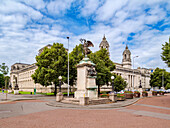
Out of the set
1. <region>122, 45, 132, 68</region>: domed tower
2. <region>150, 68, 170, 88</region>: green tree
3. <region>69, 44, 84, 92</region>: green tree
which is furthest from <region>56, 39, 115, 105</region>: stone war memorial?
<region>122, 45, 132, 68</region>: domed tower

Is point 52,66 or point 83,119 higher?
point 52,66

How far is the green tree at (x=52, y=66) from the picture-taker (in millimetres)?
34188

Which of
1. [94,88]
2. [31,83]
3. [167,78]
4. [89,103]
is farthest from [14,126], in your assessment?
[167,78]

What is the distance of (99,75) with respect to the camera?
36.5 m

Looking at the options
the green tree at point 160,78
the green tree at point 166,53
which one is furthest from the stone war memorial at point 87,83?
the green tree at point 160,78

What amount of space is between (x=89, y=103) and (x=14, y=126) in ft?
33.1

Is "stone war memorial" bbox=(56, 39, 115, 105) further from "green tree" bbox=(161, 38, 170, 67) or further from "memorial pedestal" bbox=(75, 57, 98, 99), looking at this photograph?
"green tree" bbox=(161, 38, 170, 67)

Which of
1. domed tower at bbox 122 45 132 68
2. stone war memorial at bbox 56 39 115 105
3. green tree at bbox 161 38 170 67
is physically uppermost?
domed tower at bbox 122 45 132 68

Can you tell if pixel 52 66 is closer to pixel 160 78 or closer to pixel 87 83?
pixel 87 83

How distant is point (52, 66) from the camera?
34.8 meters

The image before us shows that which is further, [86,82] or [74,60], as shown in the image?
[74,60]

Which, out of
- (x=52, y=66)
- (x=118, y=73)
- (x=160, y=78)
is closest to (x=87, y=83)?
(x=52, y=66)

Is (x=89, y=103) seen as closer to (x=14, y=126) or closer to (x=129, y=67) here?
(x=14, y=126)

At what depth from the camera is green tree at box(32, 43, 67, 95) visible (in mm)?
34188
